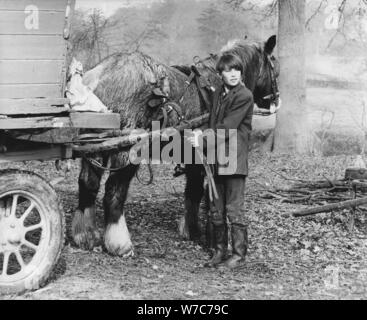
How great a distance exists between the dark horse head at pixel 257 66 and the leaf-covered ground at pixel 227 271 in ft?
4.84

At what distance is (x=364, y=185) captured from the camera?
22.9ft

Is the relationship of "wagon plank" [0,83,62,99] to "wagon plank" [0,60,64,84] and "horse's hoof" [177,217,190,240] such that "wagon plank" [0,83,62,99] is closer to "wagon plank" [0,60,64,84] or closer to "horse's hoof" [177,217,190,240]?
"wagon plank" [0,60,64,84]

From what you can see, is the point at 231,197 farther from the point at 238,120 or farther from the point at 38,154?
the point at 38,154

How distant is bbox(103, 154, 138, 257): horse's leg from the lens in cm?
583

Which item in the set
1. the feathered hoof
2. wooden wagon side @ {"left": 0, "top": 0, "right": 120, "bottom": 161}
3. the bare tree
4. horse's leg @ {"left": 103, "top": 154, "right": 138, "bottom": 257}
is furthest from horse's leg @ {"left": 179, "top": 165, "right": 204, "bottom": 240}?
the bare tree

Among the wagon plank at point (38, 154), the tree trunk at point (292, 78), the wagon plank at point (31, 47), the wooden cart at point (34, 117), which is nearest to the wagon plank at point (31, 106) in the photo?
the wooden cart at point (34, 117)

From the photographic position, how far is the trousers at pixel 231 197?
5.42m

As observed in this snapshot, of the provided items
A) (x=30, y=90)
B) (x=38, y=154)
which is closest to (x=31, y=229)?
(x=38, y=154)

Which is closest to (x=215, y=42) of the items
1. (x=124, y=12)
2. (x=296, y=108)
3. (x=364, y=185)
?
(x=124, y=12)

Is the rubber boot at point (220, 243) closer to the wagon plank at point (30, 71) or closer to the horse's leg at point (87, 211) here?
the horse's leg at point (87, 211)

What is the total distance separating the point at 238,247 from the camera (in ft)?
18.1

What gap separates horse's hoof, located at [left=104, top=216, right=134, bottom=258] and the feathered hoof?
0.58ft

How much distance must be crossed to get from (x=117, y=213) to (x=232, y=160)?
1327 mm

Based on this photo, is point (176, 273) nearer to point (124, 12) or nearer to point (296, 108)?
point (296, 108)
